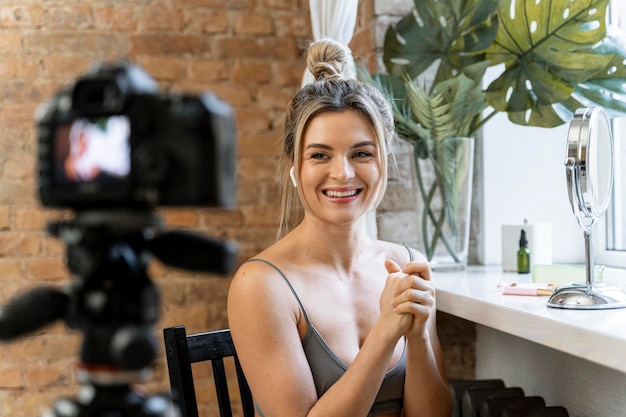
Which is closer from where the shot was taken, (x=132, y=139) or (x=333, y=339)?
(x=132, y=139)

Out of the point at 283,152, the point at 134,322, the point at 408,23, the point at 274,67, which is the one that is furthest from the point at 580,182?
the point at 274,67

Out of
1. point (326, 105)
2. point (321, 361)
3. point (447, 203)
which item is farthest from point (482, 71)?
point (321, 361)

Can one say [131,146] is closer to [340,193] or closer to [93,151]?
[93,151]

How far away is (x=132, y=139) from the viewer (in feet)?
1.40

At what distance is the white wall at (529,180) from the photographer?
2.31 metres

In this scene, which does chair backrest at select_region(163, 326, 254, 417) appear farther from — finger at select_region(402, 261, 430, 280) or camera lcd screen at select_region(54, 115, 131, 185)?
camera lcd screen at select_region(54, 115, 131, 185)

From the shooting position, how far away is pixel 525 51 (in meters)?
1.99

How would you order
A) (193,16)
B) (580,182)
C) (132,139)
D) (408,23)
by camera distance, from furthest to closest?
(193,16) < (408,23) < (580,182) < (132,139)

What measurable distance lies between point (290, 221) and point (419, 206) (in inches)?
16.9

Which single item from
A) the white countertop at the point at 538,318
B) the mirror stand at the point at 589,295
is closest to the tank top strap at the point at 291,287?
the white countertop at the point at 538,318

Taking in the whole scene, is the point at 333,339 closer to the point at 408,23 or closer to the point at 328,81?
the point at 328,81

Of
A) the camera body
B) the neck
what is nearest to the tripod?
the camera body

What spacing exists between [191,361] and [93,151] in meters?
1.27

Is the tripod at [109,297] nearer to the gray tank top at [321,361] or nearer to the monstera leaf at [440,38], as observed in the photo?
the gray tank top at [321,361]
